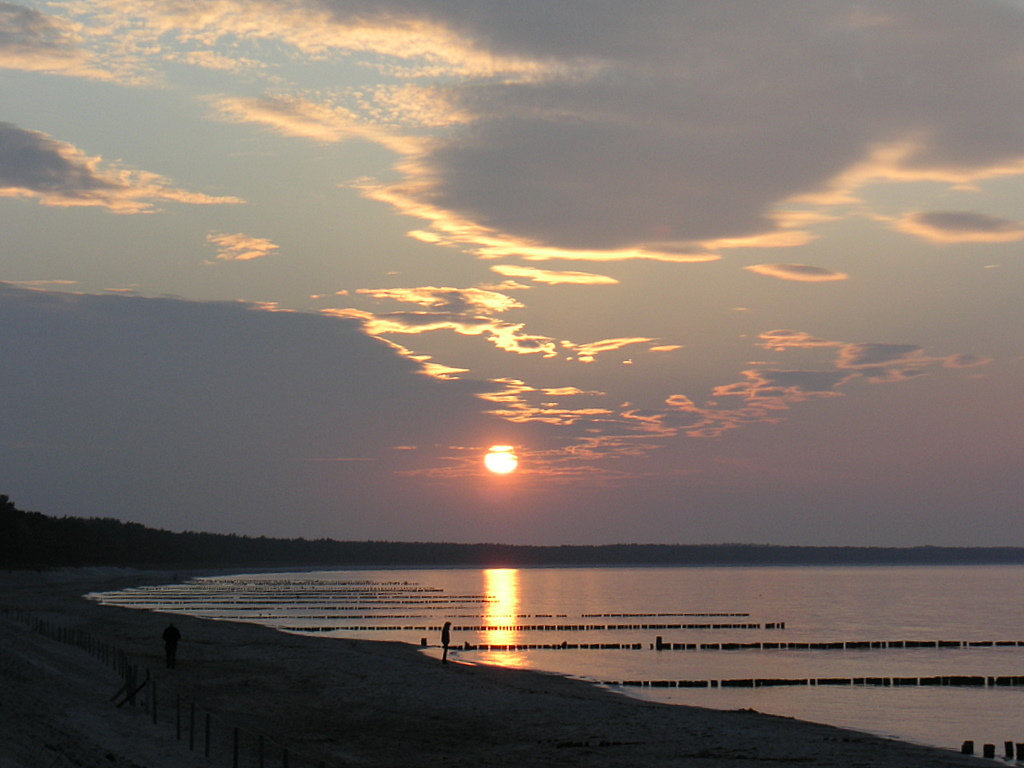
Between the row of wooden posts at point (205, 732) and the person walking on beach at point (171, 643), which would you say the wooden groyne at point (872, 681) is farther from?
the row of wooden posts at point (205, 732)

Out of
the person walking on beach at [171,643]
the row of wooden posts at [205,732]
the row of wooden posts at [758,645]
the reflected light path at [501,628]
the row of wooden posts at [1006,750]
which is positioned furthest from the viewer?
the row of wooden posts at [758,645]

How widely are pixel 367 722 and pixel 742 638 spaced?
58.5 meters

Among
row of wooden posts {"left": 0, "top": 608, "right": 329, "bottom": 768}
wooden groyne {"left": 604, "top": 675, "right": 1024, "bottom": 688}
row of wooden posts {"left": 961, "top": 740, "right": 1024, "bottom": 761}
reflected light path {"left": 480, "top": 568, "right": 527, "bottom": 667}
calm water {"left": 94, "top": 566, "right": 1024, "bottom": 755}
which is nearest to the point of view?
row of wooden posts {"left": 0, "top": 608, "right": 329, "bottom": 768}

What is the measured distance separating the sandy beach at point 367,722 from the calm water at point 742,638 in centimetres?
800

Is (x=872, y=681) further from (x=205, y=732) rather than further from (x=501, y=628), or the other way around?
(x=501, y=628)

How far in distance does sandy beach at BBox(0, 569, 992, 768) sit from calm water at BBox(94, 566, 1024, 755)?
8.00 meters

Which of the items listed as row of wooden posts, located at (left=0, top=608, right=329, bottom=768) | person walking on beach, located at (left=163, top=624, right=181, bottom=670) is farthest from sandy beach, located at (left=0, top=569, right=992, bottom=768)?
person walking on beach, located at (left=163, top=624, right=181, bottom=670)

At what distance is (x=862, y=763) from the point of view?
28938mm

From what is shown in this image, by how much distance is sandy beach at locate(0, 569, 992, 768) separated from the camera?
24.1m

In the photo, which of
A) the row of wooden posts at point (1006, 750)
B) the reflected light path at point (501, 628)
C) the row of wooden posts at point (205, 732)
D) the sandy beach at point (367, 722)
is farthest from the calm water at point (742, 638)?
the row of wooden posts at point (205, 732)

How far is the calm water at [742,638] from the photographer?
4756cm

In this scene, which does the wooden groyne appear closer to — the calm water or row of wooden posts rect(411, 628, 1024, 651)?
the calm water

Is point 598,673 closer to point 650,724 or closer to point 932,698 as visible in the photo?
point 932,698

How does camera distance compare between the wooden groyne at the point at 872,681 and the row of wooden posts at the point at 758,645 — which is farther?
the row of wooden posts at the point at 758,645
